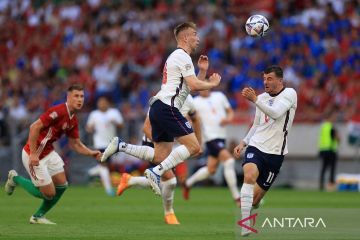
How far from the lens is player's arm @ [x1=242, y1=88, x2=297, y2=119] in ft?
42.8

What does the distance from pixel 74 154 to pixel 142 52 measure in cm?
445

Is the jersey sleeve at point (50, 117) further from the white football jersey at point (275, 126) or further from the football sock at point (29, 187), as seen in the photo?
the white football jersey at point (275, 126)

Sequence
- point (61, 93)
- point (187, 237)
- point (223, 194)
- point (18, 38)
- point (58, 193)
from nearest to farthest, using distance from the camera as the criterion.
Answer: point (187, 237)
point (58, 193)
point (223, 194)
point (61, 93)
point (18, 38)

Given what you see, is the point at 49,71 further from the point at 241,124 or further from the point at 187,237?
the point at 187,237

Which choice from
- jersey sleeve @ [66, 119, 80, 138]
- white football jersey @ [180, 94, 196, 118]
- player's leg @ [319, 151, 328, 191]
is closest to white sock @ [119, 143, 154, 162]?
jersey sleeve @ [66, 119, 80, 138]

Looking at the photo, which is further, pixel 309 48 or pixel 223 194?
pixel 309 48

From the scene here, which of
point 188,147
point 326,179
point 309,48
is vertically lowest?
point 326,179

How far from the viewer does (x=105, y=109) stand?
25.8 m

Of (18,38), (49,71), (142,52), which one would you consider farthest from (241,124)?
(18,38)

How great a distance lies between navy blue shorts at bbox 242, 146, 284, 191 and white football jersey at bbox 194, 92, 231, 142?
27.2ft

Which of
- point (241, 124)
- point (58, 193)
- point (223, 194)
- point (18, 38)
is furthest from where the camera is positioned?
point (18, 38)

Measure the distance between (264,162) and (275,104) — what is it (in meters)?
0.80

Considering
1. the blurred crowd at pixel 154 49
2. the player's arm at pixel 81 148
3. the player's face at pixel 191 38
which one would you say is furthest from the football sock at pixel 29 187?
the blurred crowd at pixel 154 49

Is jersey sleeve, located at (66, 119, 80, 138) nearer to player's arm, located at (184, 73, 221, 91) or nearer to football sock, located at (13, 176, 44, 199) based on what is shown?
football sock, located at (13, 176, 44, 199)
